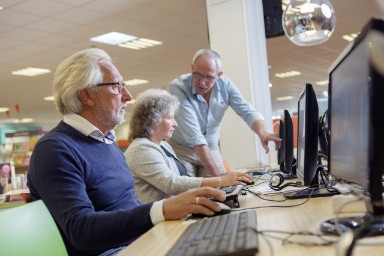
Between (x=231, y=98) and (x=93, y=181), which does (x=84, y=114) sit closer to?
(x=93, y=181)

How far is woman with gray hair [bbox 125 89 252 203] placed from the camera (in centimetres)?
179

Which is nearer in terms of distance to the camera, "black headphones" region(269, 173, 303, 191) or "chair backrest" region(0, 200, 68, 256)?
"chair backrest" region(0, 200, 68, 256)

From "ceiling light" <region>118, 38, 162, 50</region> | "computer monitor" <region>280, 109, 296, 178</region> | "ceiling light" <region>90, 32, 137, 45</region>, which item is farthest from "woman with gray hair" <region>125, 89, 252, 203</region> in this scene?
"ceiling light" <region>118, 38, 162, 50</region>

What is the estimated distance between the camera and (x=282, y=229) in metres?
0.92

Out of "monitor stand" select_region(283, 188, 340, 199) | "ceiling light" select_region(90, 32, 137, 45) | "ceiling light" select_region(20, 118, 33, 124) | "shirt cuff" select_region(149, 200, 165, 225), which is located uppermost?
"ceiling light" select_region(90, 32, 137, 45)

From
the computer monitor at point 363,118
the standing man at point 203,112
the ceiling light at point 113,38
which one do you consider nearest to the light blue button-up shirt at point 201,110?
the standing man at point 203,112

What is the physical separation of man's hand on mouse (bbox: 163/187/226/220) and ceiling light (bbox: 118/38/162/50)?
6018 millimetres

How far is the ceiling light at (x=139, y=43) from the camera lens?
7021 millimetres

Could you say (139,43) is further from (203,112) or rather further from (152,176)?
(152,176)

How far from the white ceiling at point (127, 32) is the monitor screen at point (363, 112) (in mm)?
2112

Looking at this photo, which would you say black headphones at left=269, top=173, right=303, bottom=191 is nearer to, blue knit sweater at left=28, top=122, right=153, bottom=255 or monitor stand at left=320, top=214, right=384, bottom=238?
blue knit sweater at left=28, top=122, right=153, bottom=255

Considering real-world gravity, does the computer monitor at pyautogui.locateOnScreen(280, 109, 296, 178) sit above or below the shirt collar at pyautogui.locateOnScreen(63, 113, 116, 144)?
below

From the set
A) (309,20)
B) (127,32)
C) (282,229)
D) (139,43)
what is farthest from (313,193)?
(139,43)

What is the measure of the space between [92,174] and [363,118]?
91 cm
